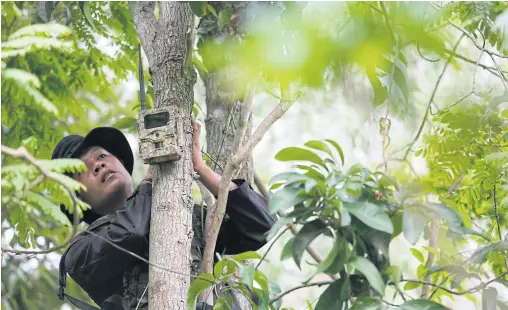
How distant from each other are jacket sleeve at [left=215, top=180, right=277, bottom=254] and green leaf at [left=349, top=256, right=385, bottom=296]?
99 centimetres

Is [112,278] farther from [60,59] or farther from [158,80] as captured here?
[60,59]

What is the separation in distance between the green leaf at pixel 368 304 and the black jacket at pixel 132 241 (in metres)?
1.00

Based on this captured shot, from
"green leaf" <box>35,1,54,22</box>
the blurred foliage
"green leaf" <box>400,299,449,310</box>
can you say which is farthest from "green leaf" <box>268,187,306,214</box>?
"green leaf" <box>35,1,54,22</box>

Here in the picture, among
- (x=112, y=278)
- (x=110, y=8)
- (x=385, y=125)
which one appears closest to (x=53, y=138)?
(x=110, y=8)

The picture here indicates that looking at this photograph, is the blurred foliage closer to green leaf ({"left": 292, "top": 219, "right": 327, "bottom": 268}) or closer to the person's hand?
green leaf ({"left": 292, "top": 219, "right": 327, "bottom": 268})

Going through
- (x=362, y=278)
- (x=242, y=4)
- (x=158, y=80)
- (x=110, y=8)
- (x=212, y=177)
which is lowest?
(x=362, y=278)

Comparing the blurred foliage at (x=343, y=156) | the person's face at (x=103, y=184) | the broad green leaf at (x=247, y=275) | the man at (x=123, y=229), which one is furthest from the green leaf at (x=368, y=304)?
the person's face at (x=103, y=184)

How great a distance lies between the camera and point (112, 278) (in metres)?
3.44

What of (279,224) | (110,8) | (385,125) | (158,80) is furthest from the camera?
(110,8)

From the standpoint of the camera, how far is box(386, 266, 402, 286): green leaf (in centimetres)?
241

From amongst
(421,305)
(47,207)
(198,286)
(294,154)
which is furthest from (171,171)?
(421,305)

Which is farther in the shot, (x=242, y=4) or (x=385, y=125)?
(x=242, y=4)

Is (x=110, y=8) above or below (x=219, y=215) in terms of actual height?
above

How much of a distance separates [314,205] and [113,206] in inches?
60.3
